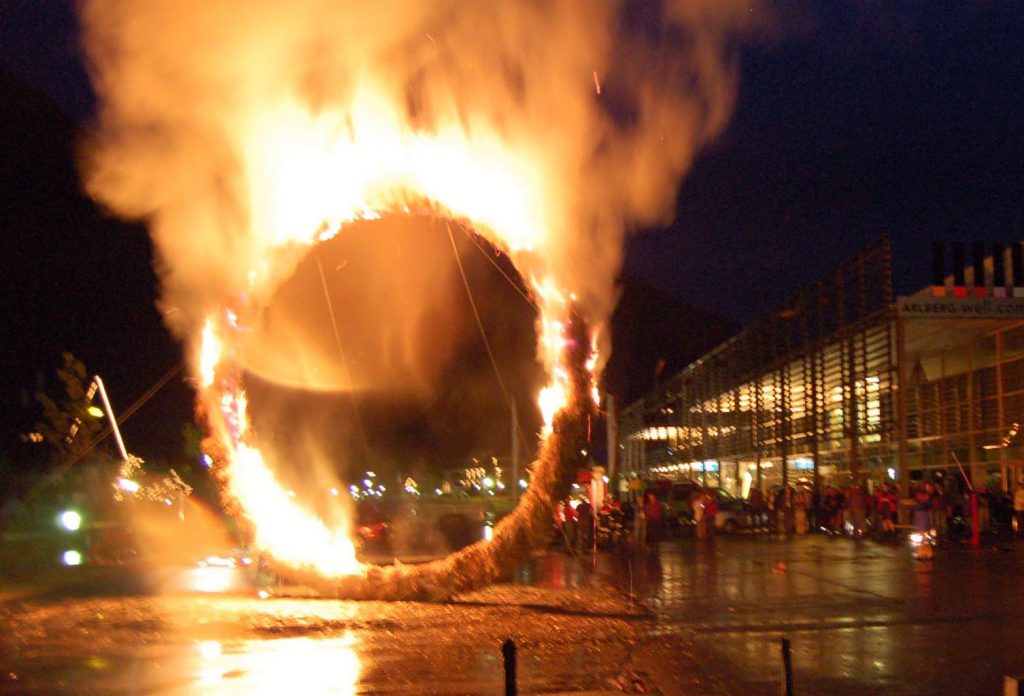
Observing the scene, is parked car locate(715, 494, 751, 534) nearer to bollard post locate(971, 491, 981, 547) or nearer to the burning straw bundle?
bollard post locate(971, 491, 981, 547)

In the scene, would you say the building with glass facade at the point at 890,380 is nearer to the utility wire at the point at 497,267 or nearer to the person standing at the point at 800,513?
the person standing at the point at 800,513

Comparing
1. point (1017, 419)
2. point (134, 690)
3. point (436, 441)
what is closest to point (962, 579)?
point (134, 690)

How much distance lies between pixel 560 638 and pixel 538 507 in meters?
2.60

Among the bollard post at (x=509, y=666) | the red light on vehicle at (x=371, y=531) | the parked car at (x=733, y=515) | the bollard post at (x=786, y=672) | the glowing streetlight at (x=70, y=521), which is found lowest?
the parked car at (x=733, y=515)

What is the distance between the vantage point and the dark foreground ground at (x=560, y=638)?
33.2ft

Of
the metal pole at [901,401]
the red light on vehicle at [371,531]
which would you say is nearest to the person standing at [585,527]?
the red light on vehicle at [371,531]

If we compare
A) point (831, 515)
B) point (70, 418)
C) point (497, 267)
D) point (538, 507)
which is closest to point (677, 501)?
point (831, 515)

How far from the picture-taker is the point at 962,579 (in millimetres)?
18281

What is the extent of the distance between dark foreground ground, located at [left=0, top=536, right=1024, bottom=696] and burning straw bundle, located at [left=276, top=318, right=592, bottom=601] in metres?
0.41

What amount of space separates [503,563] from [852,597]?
5.29 meters

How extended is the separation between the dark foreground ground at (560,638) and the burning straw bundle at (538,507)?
0.41 meters

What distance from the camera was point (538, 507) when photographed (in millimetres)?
14789

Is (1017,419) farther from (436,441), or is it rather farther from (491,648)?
(436,441)

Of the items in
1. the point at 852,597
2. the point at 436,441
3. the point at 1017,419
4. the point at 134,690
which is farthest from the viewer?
the point at 436,441
